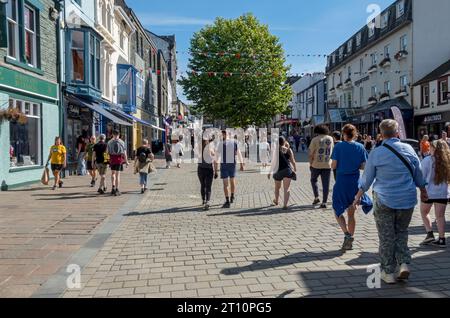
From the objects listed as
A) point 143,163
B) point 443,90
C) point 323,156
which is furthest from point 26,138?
point 443,90

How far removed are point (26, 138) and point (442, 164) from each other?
12.4m

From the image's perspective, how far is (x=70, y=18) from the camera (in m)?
17.2

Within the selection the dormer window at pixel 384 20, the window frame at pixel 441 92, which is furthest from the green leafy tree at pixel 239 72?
the window frame at pixel 441 92

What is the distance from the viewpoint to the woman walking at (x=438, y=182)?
592 centimetres

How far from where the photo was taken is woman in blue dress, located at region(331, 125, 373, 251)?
5984mm

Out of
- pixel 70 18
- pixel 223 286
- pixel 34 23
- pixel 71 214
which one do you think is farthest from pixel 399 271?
pixel 70 18

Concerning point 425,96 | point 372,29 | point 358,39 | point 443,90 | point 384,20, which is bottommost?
point 425,96

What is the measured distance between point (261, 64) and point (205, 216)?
30.4m

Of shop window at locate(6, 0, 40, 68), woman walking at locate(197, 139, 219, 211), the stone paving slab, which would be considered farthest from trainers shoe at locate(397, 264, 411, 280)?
shop window at locate(6, 0, 40, 68)

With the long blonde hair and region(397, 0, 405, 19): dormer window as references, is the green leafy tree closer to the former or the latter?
region(397, 0, 405, 19): dormer window

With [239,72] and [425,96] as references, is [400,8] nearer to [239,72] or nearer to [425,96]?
[425,96]

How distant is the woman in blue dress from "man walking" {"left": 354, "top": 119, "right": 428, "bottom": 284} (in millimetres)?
1259

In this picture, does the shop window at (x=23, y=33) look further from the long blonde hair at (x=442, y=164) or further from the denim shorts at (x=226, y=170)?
the long blonde hair at (x=442, y=164)

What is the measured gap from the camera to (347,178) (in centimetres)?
609
